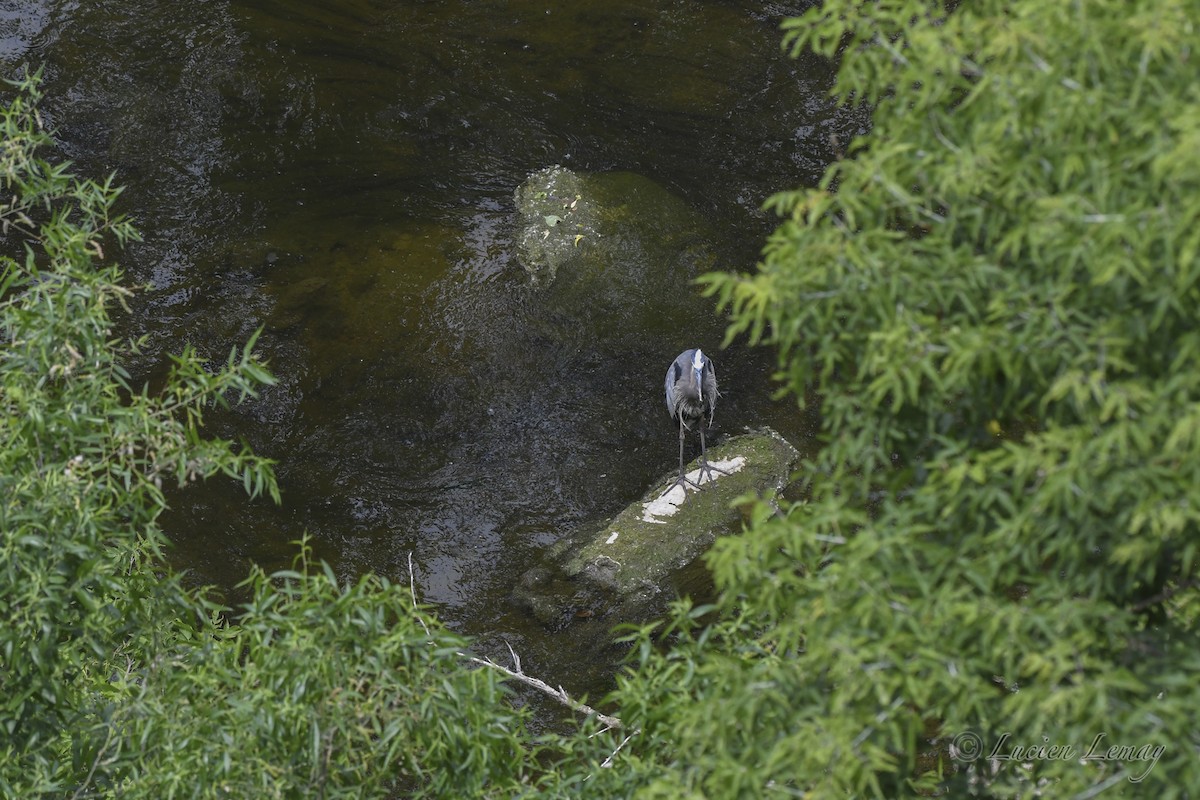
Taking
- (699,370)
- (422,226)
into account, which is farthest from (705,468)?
(422,226)

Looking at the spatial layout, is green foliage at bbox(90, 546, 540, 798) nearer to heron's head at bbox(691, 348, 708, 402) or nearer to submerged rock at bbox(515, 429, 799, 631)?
submerged rock at bbox(515, 429, 799, 631)

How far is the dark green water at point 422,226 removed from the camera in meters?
7.15

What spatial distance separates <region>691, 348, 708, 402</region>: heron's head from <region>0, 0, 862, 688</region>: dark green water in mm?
714

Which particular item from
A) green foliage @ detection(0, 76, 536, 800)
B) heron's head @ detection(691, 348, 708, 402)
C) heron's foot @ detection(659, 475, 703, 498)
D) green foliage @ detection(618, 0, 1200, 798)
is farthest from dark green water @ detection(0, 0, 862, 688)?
green foliage @ detection(618, 0, 1200, 798)

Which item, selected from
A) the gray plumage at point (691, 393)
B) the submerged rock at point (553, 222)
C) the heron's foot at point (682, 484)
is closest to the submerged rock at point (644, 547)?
the heron's foot at point (682, 484)

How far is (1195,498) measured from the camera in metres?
2.19

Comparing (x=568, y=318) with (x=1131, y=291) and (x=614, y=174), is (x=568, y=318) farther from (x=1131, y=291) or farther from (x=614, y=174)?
(x=1131, y=291)

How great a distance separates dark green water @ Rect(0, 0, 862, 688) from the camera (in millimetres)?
7152

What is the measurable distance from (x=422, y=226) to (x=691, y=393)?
2.85 metres

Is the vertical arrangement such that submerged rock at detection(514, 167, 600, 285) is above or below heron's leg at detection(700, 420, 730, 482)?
above

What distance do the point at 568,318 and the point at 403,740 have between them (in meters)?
5.37

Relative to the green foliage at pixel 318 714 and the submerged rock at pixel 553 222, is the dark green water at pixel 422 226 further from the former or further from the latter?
the green foliage at pixel 318 714

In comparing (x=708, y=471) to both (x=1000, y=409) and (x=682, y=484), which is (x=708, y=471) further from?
(x=1000, y=409)

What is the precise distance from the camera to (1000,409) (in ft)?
8.75
